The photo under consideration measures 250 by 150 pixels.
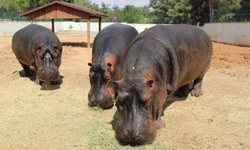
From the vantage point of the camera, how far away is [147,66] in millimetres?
3086

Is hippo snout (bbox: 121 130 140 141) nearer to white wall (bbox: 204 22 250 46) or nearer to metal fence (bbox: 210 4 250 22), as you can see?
white wall (bbox: 204 22 250 46)

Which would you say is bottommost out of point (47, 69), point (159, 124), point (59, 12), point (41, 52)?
point (159, 124)

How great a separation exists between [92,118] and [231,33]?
14.8 meters

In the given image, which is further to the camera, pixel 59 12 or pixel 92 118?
pixel 59 12

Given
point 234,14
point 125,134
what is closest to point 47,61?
point 125,134

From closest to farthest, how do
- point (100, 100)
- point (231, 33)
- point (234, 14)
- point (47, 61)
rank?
point (100, 100), point (47, 61), point (231, 33), point (234, 14)

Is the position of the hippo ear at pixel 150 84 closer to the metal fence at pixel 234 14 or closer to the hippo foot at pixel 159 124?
the hippo foot at pixel 159 124

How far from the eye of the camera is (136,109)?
111 inches

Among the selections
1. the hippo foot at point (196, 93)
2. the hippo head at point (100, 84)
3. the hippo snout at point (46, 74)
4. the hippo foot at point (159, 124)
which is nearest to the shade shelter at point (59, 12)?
the hippo snout at point (46, 74)

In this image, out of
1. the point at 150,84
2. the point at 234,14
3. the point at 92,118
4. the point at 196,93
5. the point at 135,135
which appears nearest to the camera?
the point at 135,135

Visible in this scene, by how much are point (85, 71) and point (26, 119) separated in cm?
380

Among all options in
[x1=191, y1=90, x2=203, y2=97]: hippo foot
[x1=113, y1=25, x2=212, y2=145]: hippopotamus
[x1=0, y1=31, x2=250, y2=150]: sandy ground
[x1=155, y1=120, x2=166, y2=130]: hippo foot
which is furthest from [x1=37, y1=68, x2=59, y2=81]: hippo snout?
[x1=191, y1=90, x2=203, y2=97]: hippo foot

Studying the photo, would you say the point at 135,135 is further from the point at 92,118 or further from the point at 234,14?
the point at 234,14

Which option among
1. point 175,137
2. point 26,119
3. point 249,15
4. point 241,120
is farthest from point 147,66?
point 249,15
